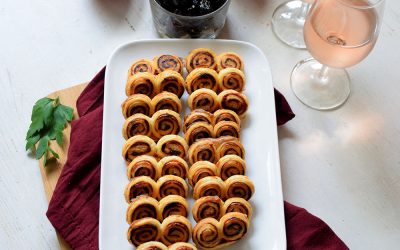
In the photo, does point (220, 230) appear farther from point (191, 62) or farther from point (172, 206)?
point (191, 62)

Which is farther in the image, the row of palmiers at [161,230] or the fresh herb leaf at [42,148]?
the fresh herb leaf at [42,148]

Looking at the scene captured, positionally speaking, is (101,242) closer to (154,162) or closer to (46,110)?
(154,162)

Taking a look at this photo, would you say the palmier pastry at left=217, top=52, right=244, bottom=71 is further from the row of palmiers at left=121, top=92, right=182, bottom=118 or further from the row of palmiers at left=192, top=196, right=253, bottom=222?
the row of palmiers at left=192, top=196, right=253, bottom=222

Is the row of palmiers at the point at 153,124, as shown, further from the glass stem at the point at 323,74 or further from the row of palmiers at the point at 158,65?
the glass stem at the point at 323,74

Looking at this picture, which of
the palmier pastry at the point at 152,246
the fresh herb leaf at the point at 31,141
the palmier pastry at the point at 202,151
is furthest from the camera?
the fresh herb leaf at the point at 31,141

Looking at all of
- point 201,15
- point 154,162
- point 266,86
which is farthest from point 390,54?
point 154,162

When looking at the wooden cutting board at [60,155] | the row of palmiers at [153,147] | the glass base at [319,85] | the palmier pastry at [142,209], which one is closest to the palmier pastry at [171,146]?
the row of palmiers at [153,147]

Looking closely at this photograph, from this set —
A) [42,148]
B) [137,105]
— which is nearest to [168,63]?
[137,105]
